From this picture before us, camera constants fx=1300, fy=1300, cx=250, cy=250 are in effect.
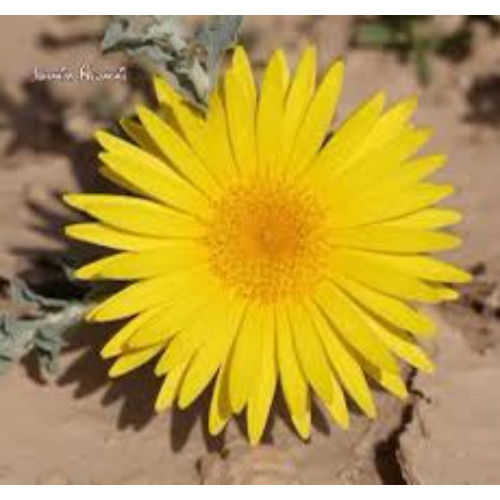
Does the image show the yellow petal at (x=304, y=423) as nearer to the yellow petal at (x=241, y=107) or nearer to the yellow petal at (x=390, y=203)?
the yellow petal at (x=390, y=203)

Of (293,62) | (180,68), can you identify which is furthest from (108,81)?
(180,68)

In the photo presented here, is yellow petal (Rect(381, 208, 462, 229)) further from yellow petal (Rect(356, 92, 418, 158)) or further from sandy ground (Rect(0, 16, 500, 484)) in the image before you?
sandy ground (Rect(0, 16, 500, 484))

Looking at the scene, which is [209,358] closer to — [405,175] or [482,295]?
[405,175]

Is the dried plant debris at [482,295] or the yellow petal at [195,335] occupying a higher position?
the yellow petal at [195,335]

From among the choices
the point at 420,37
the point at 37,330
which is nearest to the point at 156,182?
the point at 37,330

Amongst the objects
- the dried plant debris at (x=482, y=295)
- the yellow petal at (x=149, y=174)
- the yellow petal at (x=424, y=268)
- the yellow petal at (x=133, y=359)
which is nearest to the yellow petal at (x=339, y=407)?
the yellow petal at (x=424, y=268)

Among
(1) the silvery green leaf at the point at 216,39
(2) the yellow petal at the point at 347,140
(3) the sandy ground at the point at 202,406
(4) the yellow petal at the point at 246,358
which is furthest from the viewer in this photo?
(1) the silvery green leaf at the point at 216,39
